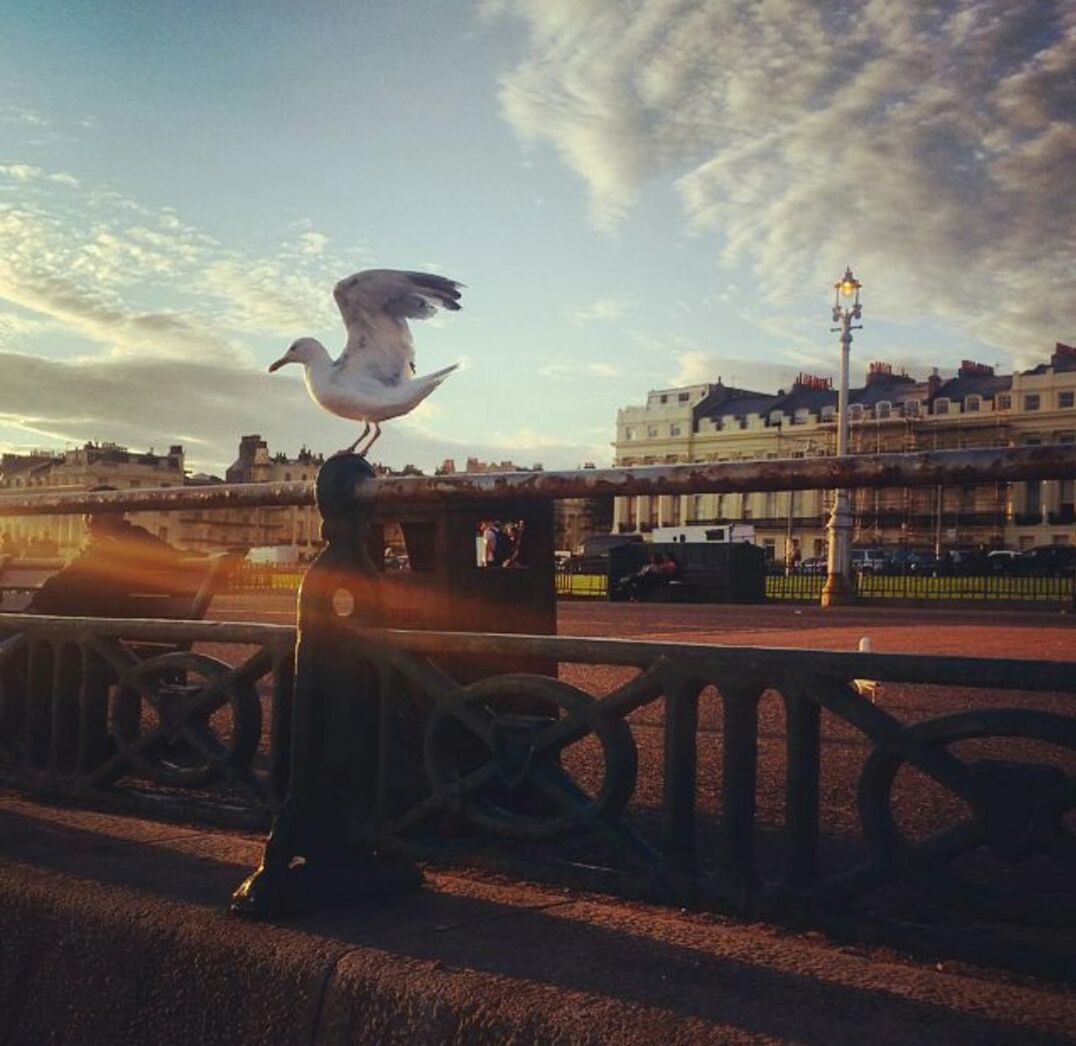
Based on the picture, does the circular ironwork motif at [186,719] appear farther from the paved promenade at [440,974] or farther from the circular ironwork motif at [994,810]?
the circular ironwork motif at [994,810]

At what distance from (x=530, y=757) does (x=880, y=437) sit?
105 meters

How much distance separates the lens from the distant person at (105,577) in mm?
6188

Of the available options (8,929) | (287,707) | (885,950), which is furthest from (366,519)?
(885,950)

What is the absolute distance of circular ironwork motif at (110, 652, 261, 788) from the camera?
2.99 metres

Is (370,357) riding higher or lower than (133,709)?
higher

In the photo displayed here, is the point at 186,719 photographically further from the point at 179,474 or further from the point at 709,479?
the point at 179,474

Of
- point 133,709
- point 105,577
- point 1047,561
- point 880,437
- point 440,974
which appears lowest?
point 1047,561

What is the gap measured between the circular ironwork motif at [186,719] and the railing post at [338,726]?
1.42 ft

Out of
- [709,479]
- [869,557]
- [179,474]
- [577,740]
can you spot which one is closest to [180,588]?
[577,740]

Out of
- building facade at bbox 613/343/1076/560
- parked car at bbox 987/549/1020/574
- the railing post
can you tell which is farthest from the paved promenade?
building facade at bbox 613/343/1076/560

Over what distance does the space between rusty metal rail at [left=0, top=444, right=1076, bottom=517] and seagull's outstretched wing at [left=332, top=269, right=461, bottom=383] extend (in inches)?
53.2

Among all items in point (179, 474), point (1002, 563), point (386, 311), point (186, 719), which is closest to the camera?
point (186, 719)

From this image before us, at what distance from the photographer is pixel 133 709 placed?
3461 mm

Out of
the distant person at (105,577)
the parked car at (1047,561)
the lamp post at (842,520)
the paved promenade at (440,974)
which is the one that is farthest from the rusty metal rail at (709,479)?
the parked car at (1047,561)
